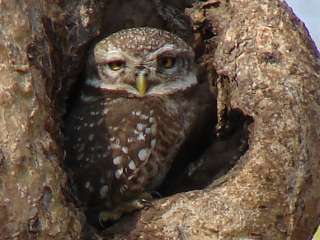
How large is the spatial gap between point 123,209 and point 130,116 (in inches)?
16.1

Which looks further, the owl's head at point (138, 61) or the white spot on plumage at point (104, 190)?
the owl's head at point (138, 61)

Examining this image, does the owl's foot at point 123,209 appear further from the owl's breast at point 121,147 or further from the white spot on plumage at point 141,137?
the white spot on plumage at point 141,137

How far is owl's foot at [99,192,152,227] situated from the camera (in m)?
3.93

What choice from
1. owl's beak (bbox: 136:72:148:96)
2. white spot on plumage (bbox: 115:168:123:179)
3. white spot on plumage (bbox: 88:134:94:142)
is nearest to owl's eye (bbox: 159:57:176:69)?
owl's beak (bbox: 136:72:148:96)

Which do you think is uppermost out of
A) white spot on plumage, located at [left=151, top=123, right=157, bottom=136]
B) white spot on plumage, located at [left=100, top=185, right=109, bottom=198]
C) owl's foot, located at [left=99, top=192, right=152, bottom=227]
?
white spot on plumage, located at [left=151, top=123, right=157, bottom=136]

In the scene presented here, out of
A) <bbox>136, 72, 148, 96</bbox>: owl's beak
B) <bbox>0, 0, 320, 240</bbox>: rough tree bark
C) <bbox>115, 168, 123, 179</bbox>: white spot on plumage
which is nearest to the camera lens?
<bbox>0, 0, 320, 240</bbox>: rough tree bark

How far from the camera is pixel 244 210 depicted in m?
3.73

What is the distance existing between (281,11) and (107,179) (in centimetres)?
95

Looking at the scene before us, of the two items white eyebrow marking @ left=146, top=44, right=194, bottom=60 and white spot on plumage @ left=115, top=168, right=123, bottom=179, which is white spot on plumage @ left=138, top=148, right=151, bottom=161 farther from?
white eyebrow marking @ left=146, top=44, right=194, bottom=60

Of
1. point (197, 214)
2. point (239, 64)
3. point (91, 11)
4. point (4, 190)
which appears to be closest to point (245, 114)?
point (239, 64)

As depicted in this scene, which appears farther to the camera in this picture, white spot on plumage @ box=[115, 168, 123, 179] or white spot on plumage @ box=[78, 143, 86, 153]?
white spot on plumage @ box=[78, 143, 86, 153]

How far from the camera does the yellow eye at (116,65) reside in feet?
14.6

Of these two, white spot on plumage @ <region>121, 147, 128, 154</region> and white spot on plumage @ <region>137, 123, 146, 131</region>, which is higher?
white spot on plumage @ <region>137, 123, 146, 131</region>

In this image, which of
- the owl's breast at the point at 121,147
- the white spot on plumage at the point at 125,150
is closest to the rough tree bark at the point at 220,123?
the owl's breast at the point at 121,147
